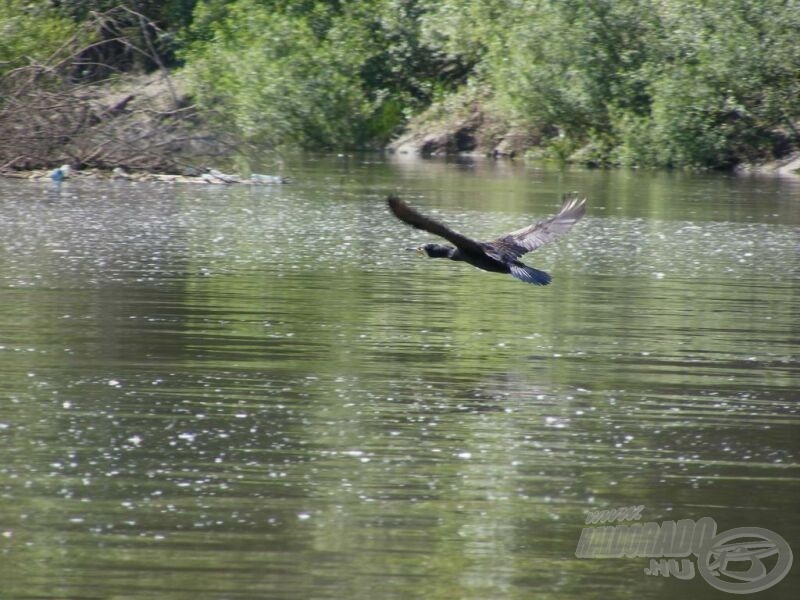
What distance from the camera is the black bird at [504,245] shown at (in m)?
11.4

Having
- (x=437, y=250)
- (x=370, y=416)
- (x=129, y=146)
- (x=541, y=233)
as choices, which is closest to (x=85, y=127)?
(x=129, y=146)

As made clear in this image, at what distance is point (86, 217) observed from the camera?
2317 cm

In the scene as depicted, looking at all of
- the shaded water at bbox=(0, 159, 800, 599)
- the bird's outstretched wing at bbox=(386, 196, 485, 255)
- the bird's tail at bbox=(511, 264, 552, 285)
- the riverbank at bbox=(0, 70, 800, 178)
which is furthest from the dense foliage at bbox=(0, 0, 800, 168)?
the bird's outstretched wing at bbox=(386, 196, 485, 255)

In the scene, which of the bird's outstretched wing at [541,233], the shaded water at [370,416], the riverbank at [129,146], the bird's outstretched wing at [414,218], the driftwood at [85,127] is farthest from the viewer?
the riverbank at [129,146]

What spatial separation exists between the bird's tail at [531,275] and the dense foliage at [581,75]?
25.7 m

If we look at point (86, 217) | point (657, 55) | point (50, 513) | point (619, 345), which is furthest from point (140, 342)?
point (657, 55)

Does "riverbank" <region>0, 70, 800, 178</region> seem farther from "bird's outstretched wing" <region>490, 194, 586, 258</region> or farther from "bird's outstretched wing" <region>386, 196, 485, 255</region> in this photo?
"bird's outstretched wing" <region>386, 196, 485, 255</region>

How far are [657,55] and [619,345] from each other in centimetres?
3149

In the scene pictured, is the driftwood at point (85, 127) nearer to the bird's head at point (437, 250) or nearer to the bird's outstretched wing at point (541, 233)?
the bird's outstretched wing at point (541, 233)

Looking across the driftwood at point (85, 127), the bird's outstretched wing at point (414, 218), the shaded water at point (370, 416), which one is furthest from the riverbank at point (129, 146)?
the bird's outstretched wing at point (414, 218)

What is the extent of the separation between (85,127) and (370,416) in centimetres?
2188

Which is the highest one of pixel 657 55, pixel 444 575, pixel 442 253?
pixel 657 55

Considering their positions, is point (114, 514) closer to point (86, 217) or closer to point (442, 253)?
point (442, 253)

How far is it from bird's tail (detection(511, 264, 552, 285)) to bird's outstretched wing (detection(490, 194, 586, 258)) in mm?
827
